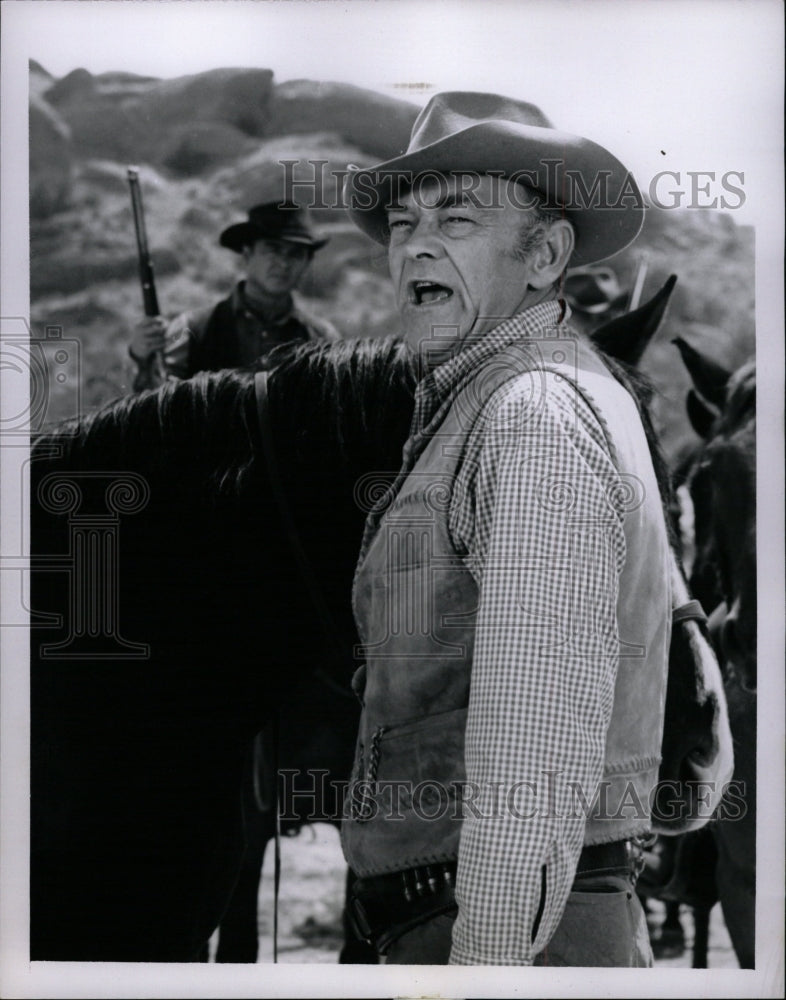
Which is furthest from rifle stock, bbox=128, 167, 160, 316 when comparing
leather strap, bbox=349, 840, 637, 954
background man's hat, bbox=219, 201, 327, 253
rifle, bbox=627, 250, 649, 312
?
leather strap, bbox=349, 840, 637, 954

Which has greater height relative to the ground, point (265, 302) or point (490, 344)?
point (265, 302)

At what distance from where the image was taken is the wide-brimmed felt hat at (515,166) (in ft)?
10.8

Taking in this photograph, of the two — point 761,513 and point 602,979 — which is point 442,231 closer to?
point 761,513

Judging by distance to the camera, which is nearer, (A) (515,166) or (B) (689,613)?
(A) (515,166)

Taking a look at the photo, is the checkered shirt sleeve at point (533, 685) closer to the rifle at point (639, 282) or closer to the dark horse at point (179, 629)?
the dark horse at point (179, 629)

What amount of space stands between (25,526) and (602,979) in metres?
2.08

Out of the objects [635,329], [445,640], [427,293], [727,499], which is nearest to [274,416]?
[427,293]

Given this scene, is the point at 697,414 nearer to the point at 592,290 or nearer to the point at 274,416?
the point at 592,290

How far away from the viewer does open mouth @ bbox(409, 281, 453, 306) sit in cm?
325

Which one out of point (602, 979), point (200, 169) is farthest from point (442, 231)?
point (602, 979)

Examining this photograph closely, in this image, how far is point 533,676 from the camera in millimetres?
2459

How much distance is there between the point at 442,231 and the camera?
3268mm

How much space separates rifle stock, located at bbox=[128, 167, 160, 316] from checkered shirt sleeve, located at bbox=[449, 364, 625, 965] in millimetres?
1216

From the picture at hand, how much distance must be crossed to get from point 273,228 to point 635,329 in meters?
1.08
